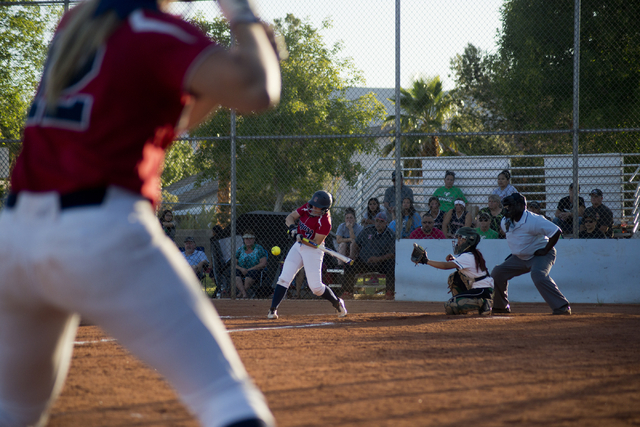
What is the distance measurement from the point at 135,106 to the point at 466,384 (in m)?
3.35

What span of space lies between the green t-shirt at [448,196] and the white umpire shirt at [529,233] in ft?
9.78

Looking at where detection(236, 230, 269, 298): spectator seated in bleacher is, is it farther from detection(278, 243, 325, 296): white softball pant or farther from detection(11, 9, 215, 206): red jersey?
detection(11, 9, 215, 206): red jersey

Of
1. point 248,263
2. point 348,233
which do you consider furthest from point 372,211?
point 248,263

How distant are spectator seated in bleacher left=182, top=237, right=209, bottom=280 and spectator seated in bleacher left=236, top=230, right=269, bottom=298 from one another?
86 cm

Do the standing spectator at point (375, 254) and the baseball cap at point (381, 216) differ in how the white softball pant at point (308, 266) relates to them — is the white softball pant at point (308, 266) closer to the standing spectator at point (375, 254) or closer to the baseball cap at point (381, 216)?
the standing spectator at point (375, 254)

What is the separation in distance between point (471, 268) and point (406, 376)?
4.94 meters

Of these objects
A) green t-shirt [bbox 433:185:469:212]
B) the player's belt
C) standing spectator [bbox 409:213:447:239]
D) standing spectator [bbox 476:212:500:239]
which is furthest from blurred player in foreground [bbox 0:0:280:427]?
green t-shirt [bbox 433:185:469:212]

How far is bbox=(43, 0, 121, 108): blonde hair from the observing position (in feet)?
5.07

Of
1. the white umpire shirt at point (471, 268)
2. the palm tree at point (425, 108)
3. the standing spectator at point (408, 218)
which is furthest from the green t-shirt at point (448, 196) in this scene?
the palm tree at point (425, 108)

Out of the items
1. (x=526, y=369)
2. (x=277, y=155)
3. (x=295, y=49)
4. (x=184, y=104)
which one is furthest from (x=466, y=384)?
(x=295, y=49)

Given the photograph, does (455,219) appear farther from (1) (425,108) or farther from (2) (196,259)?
(1) (425,108)

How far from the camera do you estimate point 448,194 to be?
1288 centimetres

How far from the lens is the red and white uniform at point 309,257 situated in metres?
9.22

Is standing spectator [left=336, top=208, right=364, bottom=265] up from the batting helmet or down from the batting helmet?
down
